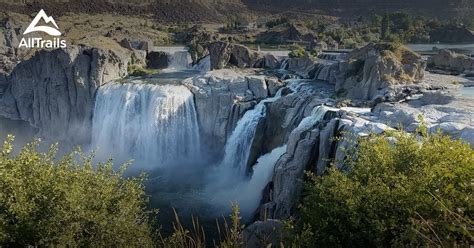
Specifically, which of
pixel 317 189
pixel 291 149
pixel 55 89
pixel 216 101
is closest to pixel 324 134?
pixel 291 149

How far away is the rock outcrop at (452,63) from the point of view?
1308 inches

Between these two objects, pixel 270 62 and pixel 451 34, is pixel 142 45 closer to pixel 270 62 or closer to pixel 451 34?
pixel 270 62

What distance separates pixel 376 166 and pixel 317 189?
1.50 metres

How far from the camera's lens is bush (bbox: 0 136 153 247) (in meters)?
10.1

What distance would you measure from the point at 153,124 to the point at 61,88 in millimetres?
10710

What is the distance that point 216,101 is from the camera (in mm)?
31859

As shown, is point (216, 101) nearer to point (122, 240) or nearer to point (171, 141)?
point (171, 141)

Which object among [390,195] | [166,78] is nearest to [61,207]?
[390,195]

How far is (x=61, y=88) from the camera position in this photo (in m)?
37.8

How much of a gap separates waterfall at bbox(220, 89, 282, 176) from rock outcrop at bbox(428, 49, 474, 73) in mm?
14920

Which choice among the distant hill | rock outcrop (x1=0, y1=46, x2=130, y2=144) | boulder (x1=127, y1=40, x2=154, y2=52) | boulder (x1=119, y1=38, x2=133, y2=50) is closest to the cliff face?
the distant hill

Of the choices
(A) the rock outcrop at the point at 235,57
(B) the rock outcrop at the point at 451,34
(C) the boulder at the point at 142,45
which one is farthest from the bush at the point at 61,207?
(B) the rock outcrop at the point at 451,34

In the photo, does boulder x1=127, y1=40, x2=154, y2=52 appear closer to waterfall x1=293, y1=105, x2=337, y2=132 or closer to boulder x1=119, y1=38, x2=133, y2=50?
boulder x1=119, y1=38, x2=133, y2=50

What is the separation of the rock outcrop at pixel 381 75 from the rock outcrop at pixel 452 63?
7.25 m
